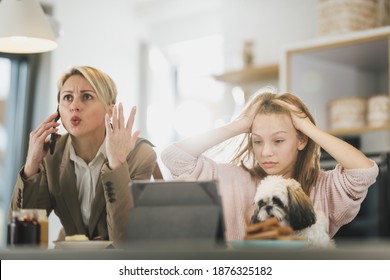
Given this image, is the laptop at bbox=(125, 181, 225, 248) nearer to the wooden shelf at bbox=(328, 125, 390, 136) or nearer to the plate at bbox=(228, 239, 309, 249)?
the plate at bbox=(228, 239, 309, 249)

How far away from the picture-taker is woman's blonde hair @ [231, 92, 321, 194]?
2012 millimetres

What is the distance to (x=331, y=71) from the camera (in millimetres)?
3410

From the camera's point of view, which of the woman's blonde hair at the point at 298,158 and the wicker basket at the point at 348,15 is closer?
the woman's blonde hair at the point at 298,158

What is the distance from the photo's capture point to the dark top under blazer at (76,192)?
210 centimetres

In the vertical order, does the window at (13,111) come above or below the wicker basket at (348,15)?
below

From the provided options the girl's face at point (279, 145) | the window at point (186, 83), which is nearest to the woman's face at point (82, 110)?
the girl's face at point (279, 145)

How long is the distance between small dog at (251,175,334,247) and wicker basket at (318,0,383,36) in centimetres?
166

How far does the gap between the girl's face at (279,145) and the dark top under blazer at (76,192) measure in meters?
0.43

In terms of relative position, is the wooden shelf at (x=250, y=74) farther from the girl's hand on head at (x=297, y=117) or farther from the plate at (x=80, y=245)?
the plate at (x=80, y=245)

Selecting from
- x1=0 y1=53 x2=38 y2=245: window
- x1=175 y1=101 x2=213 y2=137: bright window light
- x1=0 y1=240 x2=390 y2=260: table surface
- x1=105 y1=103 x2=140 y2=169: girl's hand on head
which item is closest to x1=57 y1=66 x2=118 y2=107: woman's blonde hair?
x1=105 y1=103 x2=140 y2=169: girl's hand on head

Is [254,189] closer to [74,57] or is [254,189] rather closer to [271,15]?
[271,15]
